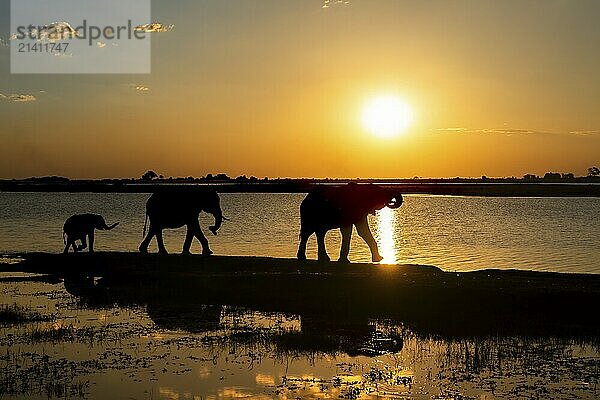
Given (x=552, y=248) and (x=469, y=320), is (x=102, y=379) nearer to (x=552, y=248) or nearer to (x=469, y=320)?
(x=469, y=320)

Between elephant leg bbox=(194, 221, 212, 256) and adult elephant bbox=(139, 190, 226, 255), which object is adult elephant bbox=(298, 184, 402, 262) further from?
adult elephant bbox=(139, 190, 226, 255)

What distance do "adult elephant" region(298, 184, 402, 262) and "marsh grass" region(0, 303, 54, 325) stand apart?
11.0 m

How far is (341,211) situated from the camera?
2708 cm

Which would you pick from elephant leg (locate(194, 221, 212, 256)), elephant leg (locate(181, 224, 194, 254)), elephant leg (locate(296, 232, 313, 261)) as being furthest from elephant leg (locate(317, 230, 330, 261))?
elephant leg (locate(181, 224, 194, 254))

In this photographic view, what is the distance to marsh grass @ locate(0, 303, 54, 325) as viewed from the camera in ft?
52.6

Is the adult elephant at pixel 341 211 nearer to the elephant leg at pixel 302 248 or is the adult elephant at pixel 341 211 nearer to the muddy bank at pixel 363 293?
the elephant leg at pixel 302 248

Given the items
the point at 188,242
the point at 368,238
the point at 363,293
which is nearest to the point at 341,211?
the point at 368,238

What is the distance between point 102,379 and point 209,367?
5.33 feet

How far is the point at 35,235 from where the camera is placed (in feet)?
155

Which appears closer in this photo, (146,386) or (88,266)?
(146,386)

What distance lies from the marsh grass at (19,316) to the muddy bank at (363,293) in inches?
74.8

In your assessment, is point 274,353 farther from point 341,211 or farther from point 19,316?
point 341,211

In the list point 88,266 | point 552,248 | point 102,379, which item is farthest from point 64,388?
point 552,248

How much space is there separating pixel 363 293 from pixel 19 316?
23.9ft
